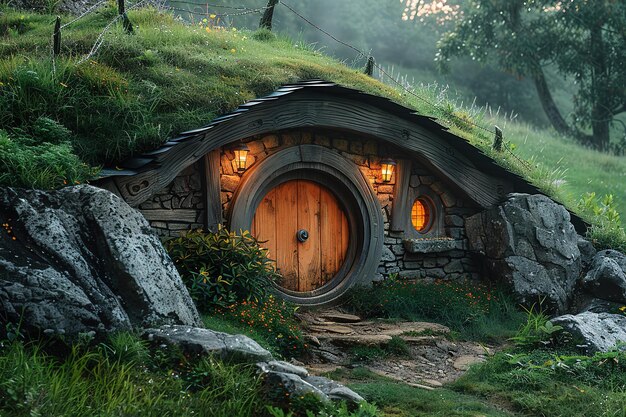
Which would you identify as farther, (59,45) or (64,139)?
(59,45)

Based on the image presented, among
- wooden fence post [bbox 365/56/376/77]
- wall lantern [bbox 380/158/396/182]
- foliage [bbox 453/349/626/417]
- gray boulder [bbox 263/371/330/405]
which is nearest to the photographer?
gray boulder [bbox 263/371/330/405]

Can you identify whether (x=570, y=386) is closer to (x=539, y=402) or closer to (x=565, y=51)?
(x=539, y=402)

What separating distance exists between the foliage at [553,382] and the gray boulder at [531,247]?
12.0 feet

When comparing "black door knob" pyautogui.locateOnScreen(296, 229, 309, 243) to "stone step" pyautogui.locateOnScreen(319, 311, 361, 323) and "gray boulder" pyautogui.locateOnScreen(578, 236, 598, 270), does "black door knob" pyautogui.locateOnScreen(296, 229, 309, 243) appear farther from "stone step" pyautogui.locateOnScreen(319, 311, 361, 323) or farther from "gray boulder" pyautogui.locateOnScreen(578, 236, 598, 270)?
"gray boulder" pyautogui.locateOnScreen(578, 236, 598, 270)

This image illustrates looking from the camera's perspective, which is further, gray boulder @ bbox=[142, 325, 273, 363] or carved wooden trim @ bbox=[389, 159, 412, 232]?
carved wooden trim @ bbox=[389, 159, 412, 232]

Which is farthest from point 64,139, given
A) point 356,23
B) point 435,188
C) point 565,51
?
point 356,23

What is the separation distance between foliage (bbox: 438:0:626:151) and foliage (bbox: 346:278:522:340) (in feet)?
60.1

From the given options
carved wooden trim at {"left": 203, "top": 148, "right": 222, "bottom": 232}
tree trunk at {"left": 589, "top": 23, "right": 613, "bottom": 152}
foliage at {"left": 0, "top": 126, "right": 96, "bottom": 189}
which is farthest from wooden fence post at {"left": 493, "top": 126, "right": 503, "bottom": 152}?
tree trunk at {"left": 589, "top": 23, "right": 613, "bottom": 152}

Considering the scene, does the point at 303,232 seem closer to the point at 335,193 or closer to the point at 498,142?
the point at 335,193

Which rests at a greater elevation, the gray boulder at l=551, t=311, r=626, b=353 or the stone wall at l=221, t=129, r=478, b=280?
the stone wall at l=221, t=129, r=478, b=280

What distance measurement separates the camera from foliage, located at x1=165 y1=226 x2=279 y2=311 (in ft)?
31.5


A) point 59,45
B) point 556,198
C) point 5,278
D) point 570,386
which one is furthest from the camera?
point 556,198

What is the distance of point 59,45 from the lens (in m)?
11.6

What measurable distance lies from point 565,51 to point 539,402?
23.8 meters
